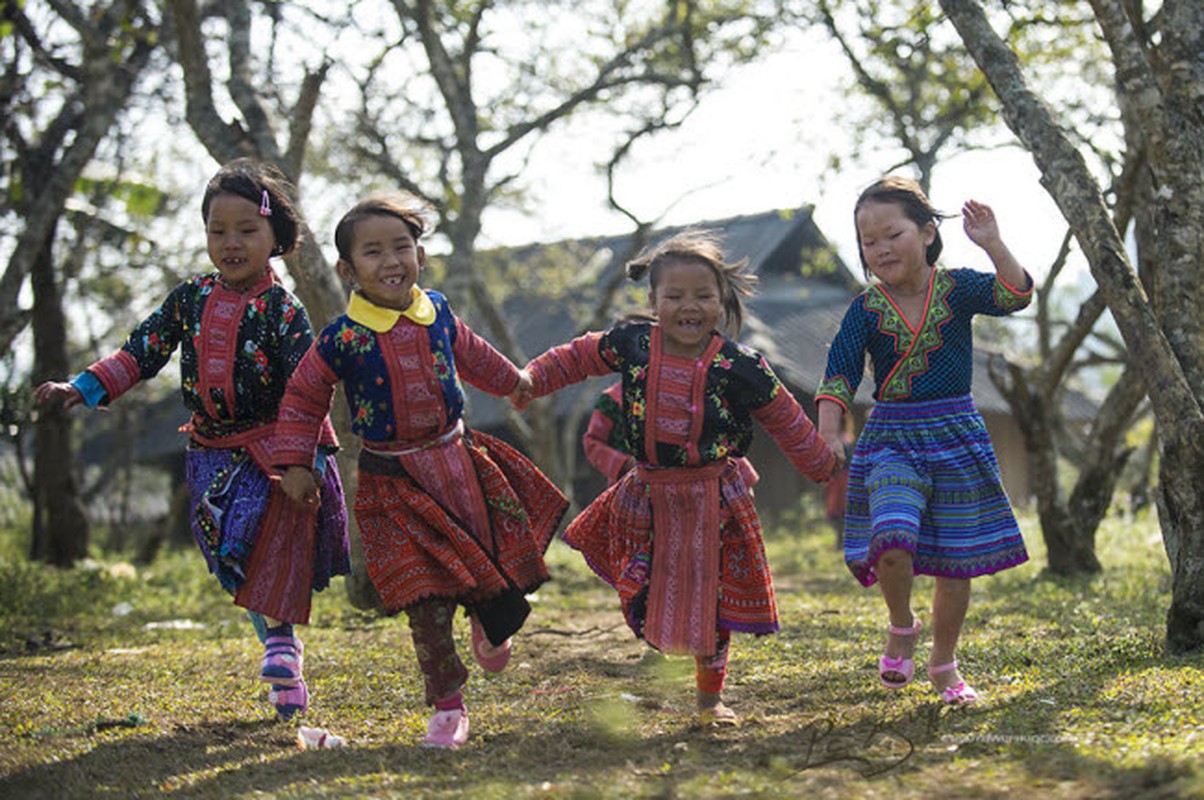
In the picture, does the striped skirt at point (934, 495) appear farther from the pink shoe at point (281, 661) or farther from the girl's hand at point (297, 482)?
the pink shoe at point (281, 661)

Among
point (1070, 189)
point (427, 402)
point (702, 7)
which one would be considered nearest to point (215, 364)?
point (427, 402)

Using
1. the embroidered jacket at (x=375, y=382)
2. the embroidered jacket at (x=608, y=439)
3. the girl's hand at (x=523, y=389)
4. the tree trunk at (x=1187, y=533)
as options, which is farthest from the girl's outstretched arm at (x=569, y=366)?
the tree trunk at (x=1187, y=533)

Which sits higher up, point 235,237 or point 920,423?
point 235,237

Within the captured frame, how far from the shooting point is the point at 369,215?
415 centimetres

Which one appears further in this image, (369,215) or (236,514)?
(236,514)

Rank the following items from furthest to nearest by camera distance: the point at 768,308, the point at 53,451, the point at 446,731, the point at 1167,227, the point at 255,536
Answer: the point at 768,308
the point at 53,451
the point at 1167,227
the point at 255,536
the point at 446,731

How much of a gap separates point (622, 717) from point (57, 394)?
84.7 inches

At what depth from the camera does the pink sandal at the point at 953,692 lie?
4160mm

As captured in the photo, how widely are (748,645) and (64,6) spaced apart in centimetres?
833

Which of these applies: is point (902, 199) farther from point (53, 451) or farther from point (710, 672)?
point (53, 451)

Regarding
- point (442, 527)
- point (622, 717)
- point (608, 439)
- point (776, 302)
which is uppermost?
point (776, 302)

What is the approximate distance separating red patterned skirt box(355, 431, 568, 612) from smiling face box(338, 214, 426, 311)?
50cm

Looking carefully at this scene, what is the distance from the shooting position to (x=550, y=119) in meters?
12.9

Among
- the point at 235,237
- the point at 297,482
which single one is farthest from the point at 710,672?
the point at 235,237
